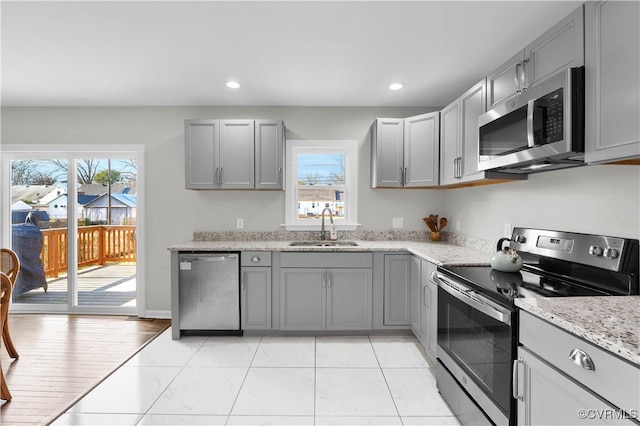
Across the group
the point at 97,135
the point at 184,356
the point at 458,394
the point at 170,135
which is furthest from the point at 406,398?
the point at 97,135

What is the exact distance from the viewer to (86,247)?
3883 mm

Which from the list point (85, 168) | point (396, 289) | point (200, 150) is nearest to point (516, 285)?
point (396, 289)

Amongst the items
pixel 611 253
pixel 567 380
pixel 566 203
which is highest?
pixel 566 203

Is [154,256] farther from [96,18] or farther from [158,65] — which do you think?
[96,18]

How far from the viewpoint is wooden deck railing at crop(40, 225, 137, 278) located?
3859mm

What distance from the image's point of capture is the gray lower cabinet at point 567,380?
0.94 meters

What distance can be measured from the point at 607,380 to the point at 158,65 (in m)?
3.33

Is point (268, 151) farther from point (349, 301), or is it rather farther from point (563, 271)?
point (563, 271)

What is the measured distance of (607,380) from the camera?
98 cm

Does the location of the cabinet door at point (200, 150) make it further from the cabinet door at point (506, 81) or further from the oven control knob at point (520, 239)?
the oven control knob at point (520, 239)

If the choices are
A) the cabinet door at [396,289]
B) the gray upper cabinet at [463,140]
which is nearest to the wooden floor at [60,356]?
the cabinet door at [396,289]

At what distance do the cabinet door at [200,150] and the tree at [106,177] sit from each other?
1088 mm

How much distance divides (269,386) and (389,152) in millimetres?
2515

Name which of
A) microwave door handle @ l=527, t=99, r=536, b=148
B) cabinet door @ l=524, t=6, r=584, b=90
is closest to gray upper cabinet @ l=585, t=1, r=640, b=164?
cabinet door @ l=524, t=6, r=584, b=90
